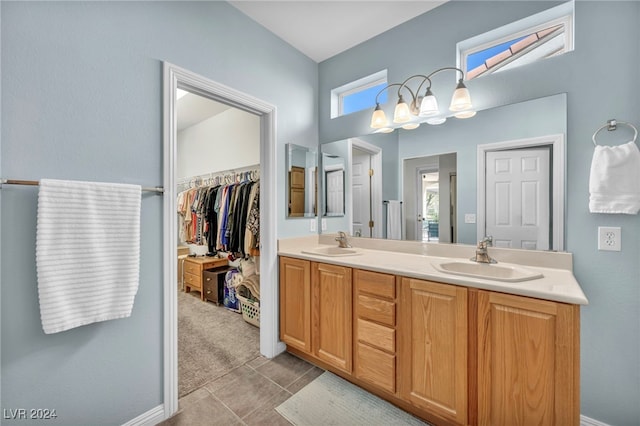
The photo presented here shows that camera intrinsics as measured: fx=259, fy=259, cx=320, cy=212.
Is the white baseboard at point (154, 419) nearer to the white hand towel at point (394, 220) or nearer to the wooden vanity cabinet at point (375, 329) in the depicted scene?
the wooden vanity cabinet at point (375, 329)

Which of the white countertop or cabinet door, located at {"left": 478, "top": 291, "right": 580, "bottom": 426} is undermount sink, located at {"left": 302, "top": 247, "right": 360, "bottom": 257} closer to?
the white countertop

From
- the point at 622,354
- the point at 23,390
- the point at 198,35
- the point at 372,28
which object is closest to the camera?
the point at 23,390

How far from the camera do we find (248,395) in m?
1.71

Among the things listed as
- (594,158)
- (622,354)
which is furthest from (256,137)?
(622,354)

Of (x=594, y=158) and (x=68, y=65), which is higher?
(x=68, y=65)

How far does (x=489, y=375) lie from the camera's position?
1.22 m

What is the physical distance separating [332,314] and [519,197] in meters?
1.44

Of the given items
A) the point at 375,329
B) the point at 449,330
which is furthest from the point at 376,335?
the point at 449,330

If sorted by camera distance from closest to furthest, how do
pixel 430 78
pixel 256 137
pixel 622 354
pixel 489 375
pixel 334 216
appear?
pixel 489 375
pixel 622 354
pixel 430 78
pixel 334 216
pixel 256 137

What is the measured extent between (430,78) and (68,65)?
2.16 m

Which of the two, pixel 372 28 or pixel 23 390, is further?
pixel 372 28

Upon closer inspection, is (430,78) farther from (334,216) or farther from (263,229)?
(263,229)

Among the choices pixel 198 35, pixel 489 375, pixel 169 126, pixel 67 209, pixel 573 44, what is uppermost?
pixel 198 35

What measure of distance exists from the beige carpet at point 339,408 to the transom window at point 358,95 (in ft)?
7.39
